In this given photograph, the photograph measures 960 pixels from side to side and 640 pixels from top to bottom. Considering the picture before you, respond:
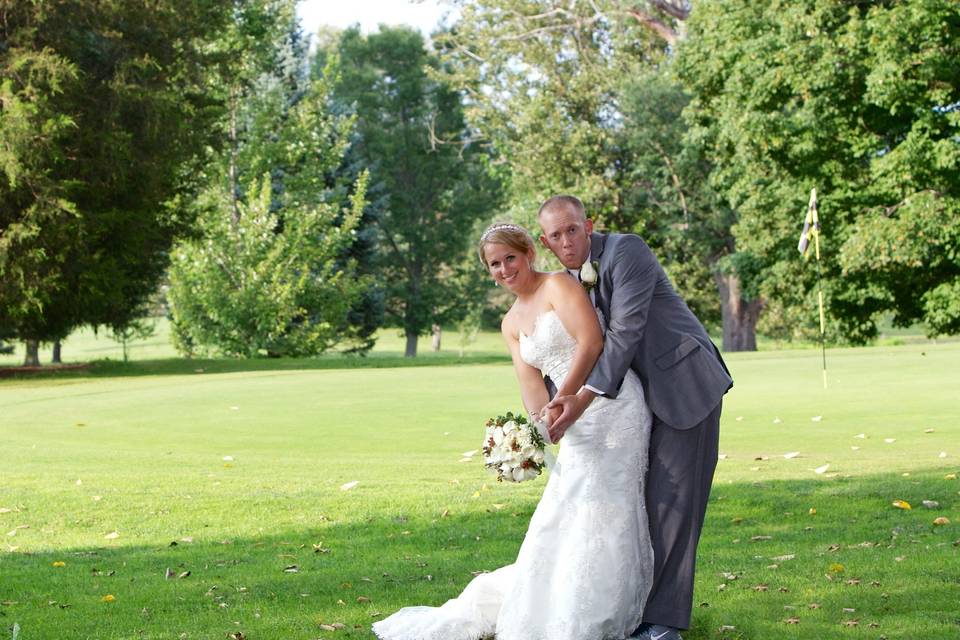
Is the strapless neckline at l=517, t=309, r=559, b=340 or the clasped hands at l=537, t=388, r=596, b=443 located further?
the strapless neckline at l=517, t=309, r=559, b=340

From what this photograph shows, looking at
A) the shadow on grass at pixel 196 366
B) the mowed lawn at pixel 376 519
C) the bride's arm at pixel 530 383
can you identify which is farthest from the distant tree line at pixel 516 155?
the bride's arm at pixel 530 383

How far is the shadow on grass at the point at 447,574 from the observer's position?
5.51 metres

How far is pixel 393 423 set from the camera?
16.4m

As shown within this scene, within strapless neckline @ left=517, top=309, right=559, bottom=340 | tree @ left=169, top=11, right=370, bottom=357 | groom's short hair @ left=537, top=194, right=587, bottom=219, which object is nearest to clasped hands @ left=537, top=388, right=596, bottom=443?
strapless neckline @ left=517, top=309, right=559, bottom=340

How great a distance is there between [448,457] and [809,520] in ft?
18.5

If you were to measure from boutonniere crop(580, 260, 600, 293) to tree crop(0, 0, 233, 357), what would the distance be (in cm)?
2327

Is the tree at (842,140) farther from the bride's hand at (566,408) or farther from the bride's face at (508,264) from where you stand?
the bride's hand at (566,408)

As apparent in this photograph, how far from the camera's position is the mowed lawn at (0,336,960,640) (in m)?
5.76

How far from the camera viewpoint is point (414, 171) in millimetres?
63531

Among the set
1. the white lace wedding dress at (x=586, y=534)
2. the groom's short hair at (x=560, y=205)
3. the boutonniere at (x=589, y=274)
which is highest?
the groom's short hair at (x=560, y=205)

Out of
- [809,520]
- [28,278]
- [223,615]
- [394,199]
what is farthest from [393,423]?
[394,199]

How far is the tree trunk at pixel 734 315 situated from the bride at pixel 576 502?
38.5m

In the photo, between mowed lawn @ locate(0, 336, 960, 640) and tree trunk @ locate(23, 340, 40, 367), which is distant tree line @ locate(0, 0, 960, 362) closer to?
tree trunk @ locate(23, 340, 40, 367)

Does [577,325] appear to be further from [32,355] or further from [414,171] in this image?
[414,171]
